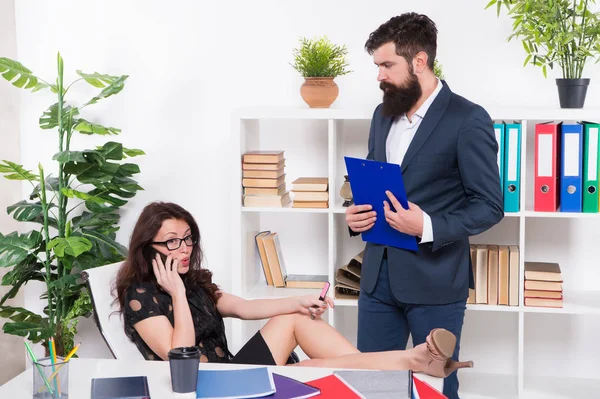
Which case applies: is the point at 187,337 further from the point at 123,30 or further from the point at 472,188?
the point at 123,30

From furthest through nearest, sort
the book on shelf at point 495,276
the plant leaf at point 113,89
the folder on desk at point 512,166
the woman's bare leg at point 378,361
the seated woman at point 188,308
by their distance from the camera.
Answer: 1. the plant leaf at point 113,89
2. the book on shelf at point 495,276
3. the folder on desk at point 512,166
4. the seated woman at point 188,308
5. the woman's bare leg at point 378,361

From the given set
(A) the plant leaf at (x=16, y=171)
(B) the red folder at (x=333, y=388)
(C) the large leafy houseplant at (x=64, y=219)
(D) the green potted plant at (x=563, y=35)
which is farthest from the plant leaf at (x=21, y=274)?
(D) the green potted plant at (x=563, y=35)

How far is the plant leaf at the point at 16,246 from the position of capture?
3609mm

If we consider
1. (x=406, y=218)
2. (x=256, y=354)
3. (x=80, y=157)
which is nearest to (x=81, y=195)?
(x=80, y=157)

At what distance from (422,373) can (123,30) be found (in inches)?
103

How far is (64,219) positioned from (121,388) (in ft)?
6.48

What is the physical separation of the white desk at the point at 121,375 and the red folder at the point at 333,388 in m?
0.04

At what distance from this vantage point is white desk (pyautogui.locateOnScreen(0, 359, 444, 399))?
1.97m

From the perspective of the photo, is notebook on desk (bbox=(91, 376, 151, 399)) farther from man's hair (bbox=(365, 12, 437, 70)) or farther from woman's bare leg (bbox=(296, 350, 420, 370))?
man's hair (bbox=(365, 12, 437, 70))

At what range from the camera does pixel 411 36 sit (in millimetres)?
2871

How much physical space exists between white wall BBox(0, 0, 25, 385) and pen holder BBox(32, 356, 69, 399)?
88.4 inches

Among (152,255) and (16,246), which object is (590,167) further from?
(16,246)

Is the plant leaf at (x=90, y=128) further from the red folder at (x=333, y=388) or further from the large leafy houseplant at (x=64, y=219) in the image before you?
the red folder at (x=333, y=388)

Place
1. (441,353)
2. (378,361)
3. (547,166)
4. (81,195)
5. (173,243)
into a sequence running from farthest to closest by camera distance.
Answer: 1. (81,195)
2. (547,166)
3. (173,243)
4. (378,361)
5. (441,353)
